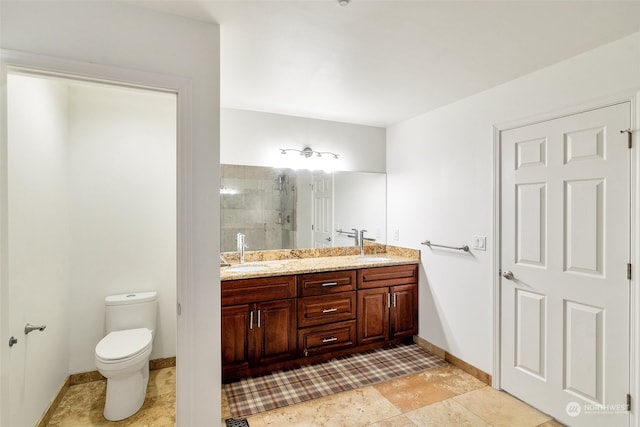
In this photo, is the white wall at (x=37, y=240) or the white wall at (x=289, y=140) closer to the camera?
the white wall at (x=37, y=240)

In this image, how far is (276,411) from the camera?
2.12m

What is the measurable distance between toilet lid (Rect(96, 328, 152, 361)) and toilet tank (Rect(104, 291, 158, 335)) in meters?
0.07

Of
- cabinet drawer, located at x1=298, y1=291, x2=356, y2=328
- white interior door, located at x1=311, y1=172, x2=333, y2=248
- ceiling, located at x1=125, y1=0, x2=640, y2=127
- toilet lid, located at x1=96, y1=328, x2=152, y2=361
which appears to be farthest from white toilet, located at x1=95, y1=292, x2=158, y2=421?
ceiling, located at x1=125, y1=0, x2=640, y2=127

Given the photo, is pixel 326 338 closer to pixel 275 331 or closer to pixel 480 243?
pixel 275 331

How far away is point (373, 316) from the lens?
302 centimetres

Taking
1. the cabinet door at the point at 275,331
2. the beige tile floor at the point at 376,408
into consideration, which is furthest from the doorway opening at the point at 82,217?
the cabinet door at the point at 275,331

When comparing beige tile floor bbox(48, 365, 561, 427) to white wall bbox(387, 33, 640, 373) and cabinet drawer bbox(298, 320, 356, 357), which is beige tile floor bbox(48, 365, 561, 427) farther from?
cabinet drawer bbox(298, 320, 356, 357)

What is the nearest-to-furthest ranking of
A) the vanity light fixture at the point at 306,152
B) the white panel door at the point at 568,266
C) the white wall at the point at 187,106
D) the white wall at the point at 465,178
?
the white wall at the point at 187,106, the white panel door at the point at 568,266, the white wall at the point at 465,178, the vanity light fixture at the point at 306,152

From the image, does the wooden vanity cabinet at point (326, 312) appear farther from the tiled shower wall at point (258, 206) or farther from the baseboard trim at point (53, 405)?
the baseboard trim at point (53, 405)

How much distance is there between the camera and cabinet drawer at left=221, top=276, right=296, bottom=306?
2416 mm

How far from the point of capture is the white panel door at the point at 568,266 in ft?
5.81

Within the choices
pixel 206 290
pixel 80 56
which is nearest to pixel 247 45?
pixel 80 56

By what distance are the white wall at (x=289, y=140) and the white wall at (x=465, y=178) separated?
36cm

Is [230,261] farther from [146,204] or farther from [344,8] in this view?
[344,8]
